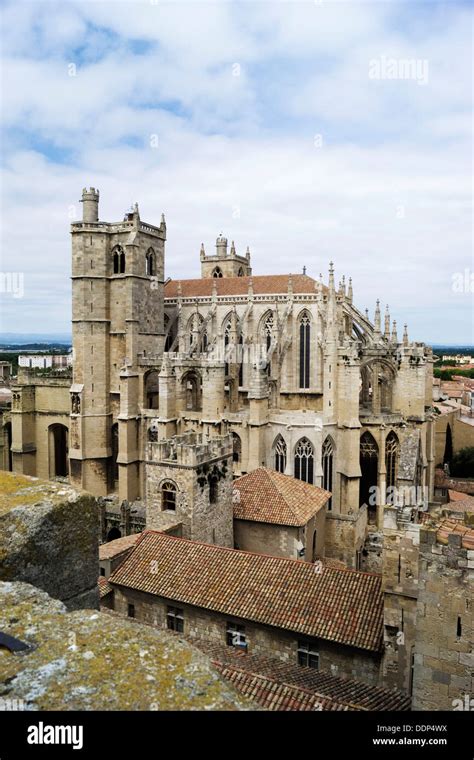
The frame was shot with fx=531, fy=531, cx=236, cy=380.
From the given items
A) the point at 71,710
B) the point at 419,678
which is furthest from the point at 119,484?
the point at 71,710

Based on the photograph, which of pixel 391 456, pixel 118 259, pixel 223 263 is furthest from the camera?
pixel 223 263

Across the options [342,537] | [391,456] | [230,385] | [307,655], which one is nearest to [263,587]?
[307,655]

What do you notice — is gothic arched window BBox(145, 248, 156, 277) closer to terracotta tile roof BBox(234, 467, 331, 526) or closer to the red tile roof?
terracotta tile roof BBox(234, 467, 331, 526)

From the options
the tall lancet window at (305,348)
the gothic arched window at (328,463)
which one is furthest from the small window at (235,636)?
the tall lancet window at (305,348)

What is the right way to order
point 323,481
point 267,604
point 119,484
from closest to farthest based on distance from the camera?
point 267,604
point 323,481
point 119,484

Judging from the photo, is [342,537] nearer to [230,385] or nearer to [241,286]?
[230,385]

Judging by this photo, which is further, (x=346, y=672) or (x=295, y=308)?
(x=295, y=308)

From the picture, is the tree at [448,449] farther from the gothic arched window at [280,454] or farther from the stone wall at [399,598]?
the stone wall at [399,598]

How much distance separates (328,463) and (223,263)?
30806 mm

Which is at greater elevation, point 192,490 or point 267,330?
point 267,330

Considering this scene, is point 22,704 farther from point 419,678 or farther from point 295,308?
point 295,308

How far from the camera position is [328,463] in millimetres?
31594

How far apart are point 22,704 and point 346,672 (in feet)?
43.1
